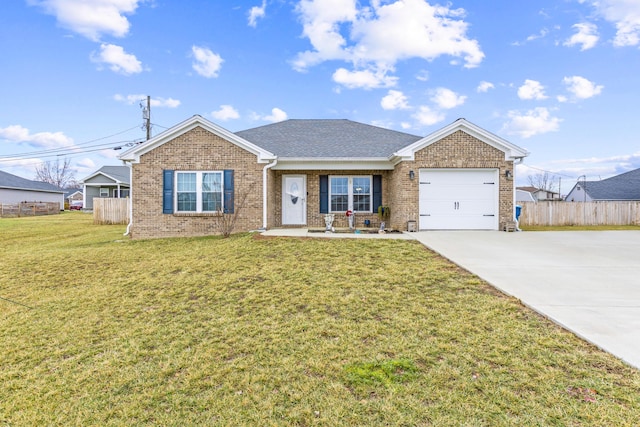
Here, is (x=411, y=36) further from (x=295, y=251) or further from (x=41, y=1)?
(x=41, y=1)

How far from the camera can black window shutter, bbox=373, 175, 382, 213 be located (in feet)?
44.5

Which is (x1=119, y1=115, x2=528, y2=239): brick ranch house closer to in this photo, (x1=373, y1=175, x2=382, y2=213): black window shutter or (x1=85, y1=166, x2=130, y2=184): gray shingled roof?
(x1=373, y1=175, x2=382, y2=213): black window shutter

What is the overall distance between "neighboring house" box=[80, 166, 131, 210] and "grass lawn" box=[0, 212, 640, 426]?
31036 millimetres

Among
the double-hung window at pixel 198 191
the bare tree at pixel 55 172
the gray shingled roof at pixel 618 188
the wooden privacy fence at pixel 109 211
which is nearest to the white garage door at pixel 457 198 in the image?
the double-hung window at pixel 198 191

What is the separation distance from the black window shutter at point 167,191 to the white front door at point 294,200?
4.42 m

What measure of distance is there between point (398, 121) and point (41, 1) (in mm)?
20112

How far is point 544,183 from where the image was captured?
61156 millimetres

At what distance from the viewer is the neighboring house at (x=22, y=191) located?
33344 millimetres

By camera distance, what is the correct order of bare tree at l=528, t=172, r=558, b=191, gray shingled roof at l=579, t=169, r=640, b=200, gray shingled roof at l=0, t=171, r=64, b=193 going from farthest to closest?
bare tree at l=528, t=172, r=558, b=191 → gray shingled roof at l=0, t=171, r=64, b=193 → gray shingled roof at l=579, t=169, r=640, b=200

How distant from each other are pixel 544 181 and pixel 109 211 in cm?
7046

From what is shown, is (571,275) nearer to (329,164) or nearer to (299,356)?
(299,356)

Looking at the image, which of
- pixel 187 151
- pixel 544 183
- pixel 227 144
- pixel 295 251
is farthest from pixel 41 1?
pixel 544 183

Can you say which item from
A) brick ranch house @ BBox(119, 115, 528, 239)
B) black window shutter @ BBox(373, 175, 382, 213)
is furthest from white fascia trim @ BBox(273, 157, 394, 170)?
black window shutter @ BBox(373, 175, 382, 213)

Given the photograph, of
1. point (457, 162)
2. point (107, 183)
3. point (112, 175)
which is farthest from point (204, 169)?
point (107, 183)
